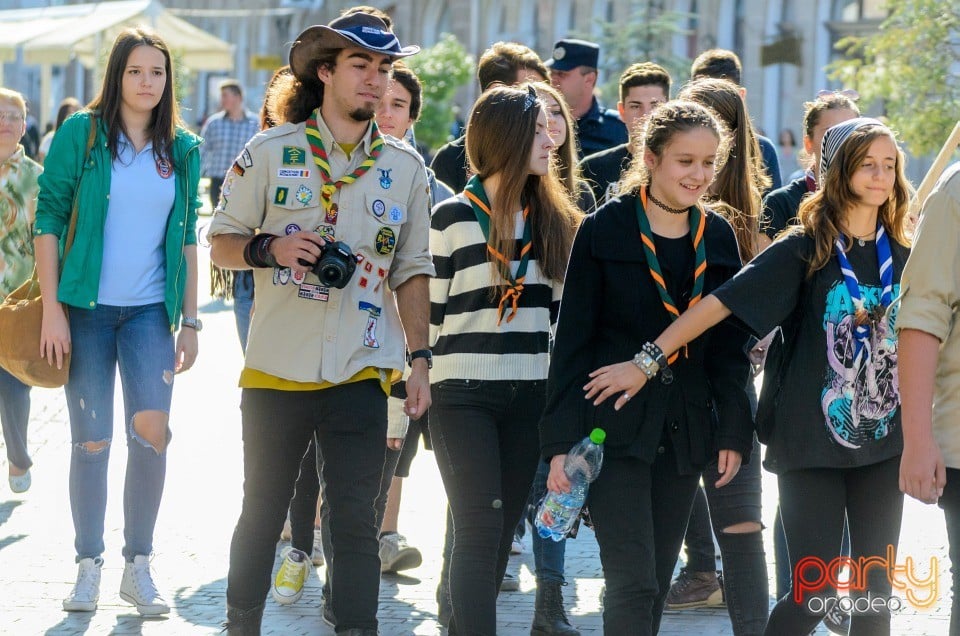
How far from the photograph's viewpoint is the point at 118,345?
6.30 m

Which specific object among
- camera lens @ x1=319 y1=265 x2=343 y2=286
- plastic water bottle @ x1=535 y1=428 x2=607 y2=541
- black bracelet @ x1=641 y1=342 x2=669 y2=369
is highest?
camera lens @ x1=319 y1=265 x2=343 y2=286

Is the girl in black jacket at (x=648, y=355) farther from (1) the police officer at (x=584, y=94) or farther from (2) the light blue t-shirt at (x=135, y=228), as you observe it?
(1) the police officer at (x=584, y=94)

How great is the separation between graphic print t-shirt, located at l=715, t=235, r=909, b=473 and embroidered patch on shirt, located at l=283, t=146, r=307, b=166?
139 centimetres

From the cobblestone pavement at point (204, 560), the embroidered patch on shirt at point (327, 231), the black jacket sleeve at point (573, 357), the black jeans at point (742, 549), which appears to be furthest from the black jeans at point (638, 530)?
the cobblestone pavement at point (204, 560)

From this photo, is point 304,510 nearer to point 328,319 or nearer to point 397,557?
point 397,557

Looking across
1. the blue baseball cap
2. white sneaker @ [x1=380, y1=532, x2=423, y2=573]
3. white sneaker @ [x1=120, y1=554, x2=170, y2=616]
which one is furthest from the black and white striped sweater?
the blue baseball cap

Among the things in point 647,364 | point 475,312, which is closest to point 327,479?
point 475,312

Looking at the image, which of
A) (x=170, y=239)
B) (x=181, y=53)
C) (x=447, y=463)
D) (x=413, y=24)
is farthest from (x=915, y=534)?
(x=413, y=24)

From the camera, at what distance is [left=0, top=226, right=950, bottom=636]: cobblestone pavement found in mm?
6191

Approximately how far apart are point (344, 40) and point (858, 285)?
5.80 feet

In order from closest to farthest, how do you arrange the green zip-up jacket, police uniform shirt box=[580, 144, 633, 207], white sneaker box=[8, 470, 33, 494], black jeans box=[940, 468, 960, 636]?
black jeans box=[940, 468, 960, 636] → the green zip-up jacket → police uniform shirt box=[580, 144, 633, 207] → white sneaker box=[8, 470, 33, 494]

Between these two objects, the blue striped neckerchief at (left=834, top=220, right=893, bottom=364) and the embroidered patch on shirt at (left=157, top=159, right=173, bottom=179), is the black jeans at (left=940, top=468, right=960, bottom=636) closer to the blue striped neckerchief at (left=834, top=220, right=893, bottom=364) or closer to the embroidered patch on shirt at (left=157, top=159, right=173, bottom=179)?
the blue striped neckerchief at (left=834, top=220, right=893, bottom=364)

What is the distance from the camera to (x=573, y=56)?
873 centimetres

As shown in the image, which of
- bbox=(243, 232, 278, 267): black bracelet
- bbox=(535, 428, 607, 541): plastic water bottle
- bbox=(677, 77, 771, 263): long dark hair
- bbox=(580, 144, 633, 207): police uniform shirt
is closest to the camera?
bbox=(535, 428, 607, 541): plastic water bottle
